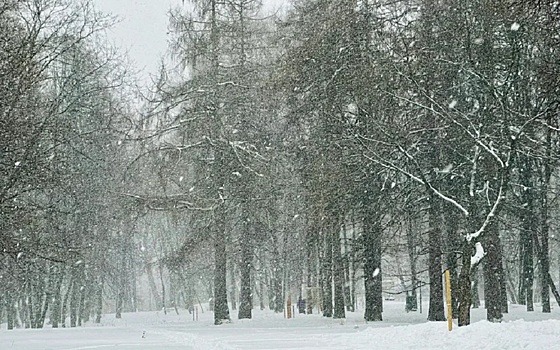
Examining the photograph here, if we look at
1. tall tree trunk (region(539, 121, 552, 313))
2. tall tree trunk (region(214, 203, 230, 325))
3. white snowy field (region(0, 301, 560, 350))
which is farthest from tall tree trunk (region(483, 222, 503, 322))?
tall tree trunk (region(214, 203, 230, 325))

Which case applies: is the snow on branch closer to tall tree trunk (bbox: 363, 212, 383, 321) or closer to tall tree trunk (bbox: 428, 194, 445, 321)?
tall tree trunk (bbox: 428, 194, 445, 321)

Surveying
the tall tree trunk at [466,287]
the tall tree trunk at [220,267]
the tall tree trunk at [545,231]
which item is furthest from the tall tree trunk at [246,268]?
the tall tree trunk at [466,287]

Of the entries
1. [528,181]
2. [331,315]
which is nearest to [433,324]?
[528,181]

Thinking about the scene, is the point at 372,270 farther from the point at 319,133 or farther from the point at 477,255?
the point at 477,255

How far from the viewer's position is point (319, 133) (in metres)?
23.0

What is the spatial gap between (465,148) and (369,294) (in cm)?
637

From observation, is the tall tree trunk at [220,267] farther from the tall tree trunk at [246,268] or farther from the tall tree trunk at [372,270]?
the tall tree trunk at [372,270]

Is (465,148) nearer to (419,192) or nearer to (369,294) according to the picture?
(419,192)

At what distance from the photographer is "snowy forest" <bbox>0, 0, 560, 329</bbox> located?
17.1m

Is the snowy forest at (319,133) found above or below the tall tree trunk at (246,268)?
above

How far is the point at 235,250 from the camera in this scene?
30516 millimetres

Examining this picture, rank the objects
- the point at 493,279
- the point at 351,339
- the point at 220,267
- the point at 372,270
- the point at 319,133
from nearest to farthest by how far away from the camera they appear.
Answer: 1. the point at 351,339
2. the point at 493,279
3. the point at 319,133
4. the point at 372,270
5. the point at 220,267

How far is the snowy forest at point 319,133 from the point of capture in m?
17.1

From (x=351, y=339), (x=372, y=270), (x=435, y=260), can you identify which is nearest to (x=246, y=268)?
(x=372, y=270)
